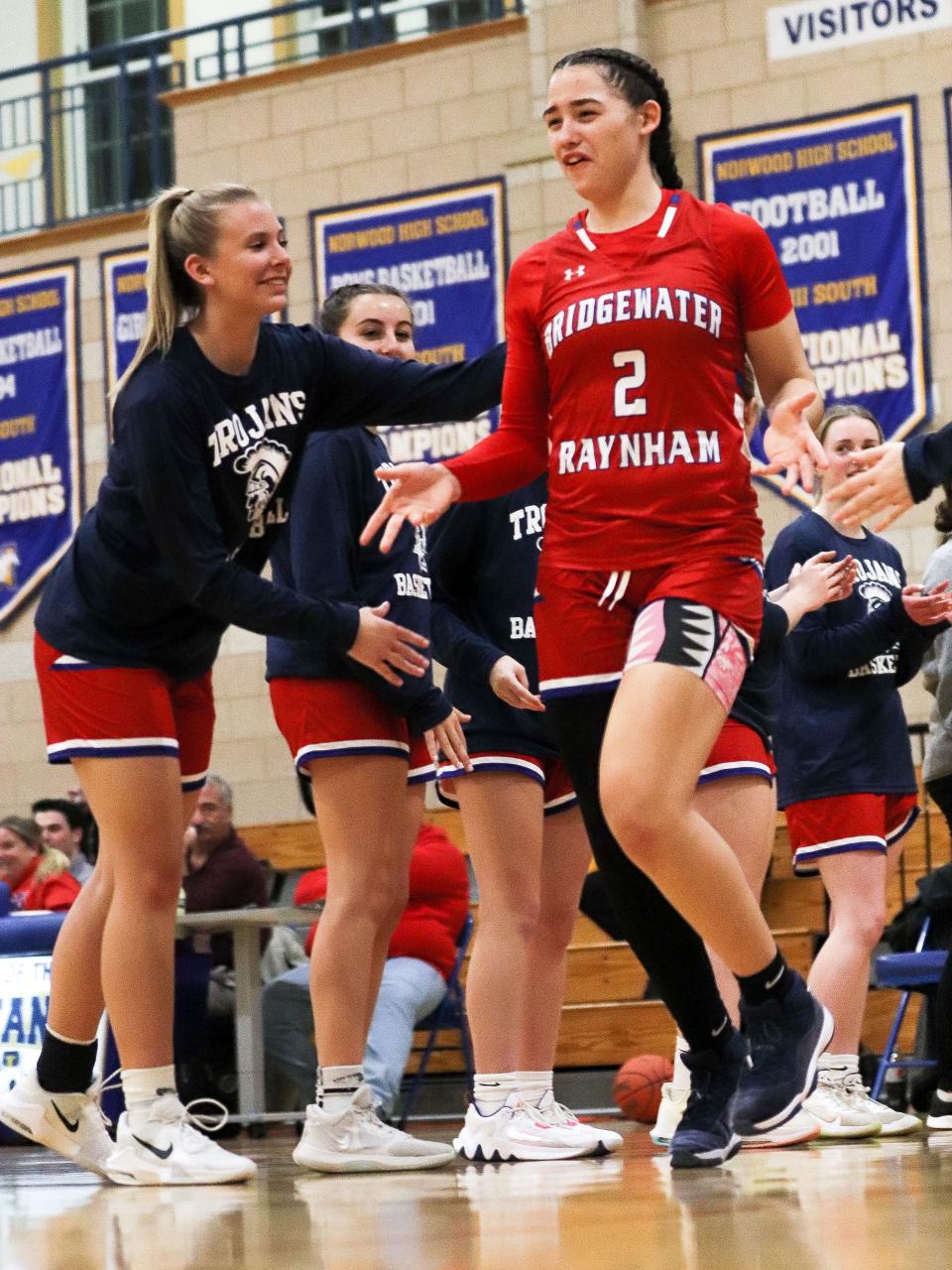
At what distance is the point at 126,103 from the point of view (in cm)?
1316

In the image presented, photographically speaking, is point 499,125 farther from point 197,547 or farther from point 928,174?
point 197,547

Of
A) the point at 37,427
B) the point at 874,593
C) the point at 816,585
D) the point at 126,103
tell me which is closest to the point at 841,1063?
the point at 874,593

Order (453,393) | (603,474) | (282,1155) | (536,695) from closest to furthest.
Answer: (603,474), (453,393), (536,695), (282,1155)

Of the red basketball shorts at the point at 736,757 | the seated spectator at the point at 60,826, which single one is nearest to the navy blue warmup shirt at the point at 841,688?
the red basketball shorts at the point at 736,757

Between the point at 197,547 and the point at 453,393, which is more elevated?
the point at 453,393

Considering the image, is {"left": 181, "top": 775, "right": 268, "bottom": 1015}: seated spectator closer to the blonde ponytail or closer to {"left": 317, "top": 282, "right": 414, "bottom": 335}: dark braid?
{"left": 317, "top": 282, "right": 414, "bottom": 335}: dark braid

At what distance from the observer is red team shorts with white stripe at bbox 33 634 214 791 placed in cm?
357

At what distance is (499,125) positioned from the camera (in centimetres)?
1160

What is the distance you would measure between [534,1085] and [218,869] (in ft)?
11.3

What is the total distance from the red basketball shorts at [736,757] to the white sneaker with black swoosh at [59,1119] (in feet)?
4.61

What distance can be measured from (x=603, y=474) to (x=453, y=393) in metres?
0.79

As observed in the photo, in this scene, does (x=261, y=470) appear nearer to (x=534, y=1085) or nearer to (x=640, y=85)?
(x=640, y=85)

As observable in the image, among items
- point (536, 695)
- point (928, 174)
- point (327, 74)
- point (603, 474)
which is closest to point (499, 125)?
point (327, 74)

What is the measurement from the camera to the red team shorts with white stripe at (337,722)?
379 centimetres
